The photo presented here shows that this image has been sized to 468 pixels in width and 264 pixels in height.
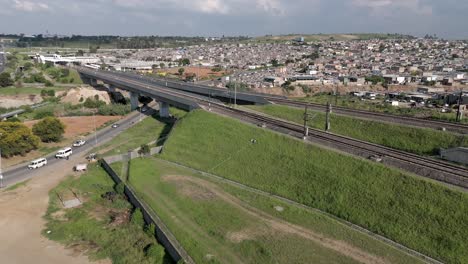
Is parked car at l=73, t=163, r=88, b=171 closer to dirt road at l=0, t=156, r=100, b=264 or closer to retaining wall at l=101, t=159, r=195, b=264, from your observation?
dirt road at l=0, t=156, r=100, b=264

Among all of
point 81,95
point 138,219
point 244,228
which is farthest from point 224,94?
point 244,228

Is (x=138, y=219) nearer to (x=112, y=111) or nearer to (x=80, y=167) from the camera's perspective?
(x=80, y=167)

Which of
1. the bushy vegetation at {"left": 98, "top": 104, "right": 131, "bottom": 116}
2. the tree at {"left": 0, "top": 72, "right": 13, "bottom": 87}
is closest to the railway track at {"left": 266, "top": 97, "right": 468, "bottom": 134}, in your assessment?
the bushy vegetation at {"left": 98, "top": 104, "right": 131, "bottom": 116}

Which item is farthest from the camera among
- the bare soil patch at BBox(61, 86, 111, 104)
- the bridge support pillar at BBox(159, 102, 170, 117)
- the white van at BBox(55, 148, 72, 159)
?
the bare soil patch at BBox(61, 86, 111, 104)

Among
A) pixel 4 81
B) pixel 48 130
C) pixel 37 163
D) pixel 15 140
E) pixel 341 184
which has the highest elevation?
pixel 4 81

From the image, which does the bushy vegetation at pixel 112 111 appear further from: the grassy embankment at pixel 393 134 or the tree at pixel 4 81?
the grassy embankment at pixel 393 134

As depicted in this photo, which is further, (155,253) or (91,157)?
(91,157)

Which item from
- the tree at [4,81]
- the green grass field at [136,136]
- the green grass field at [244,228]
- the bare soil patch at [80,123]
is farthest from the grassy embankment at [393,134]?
the tree at [4,81]
